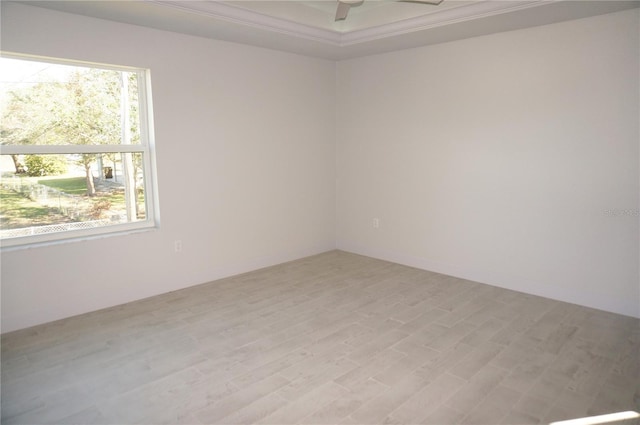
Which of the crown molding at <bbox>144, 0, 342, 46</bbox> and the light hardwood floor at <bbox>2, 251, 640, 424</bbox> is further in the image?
the crown molding at <bbox>144, 0, 342, 46</bbox>

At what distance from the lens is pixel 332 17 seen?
457 cm

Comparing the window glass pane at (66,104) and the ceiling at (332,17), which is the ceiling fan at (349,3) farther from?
the window glass pane at (66,104)

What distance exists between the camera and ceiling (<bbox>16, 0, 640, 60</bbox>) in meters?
3.24

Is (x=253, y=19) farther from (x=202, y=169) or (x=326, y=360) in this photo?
(x=326, y=360)

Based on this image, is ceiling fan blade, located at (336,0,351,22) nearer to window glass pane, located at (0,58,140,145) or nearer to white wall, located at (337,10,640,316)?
white wall, located at (337,10,640,316)

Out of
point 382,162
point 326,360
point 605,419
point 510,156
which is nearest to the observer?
point 605,419

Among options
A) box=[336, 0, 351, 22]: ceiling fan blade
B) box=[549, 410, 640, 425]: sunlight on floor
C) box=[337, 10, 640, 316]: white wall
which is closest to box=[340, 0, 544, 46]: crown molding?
box=[337, 10, 640, 316]: white wall

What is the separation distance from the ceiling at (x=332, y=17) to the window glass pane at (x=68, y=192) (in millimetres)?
1204

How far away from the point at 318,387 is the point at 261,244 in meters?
2.58

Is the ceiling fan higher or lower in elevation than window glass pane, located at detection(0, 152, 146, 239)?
higher

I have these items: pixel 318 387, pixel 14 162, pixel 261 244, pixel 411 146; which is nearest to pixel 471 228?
pixel 411 146

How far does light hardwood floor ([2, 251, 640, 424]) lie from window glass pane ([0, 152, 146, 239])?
827mm

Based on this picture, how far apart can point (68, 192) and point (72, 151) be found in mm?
360

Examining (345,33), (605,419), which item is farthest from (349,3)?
(605,419)
